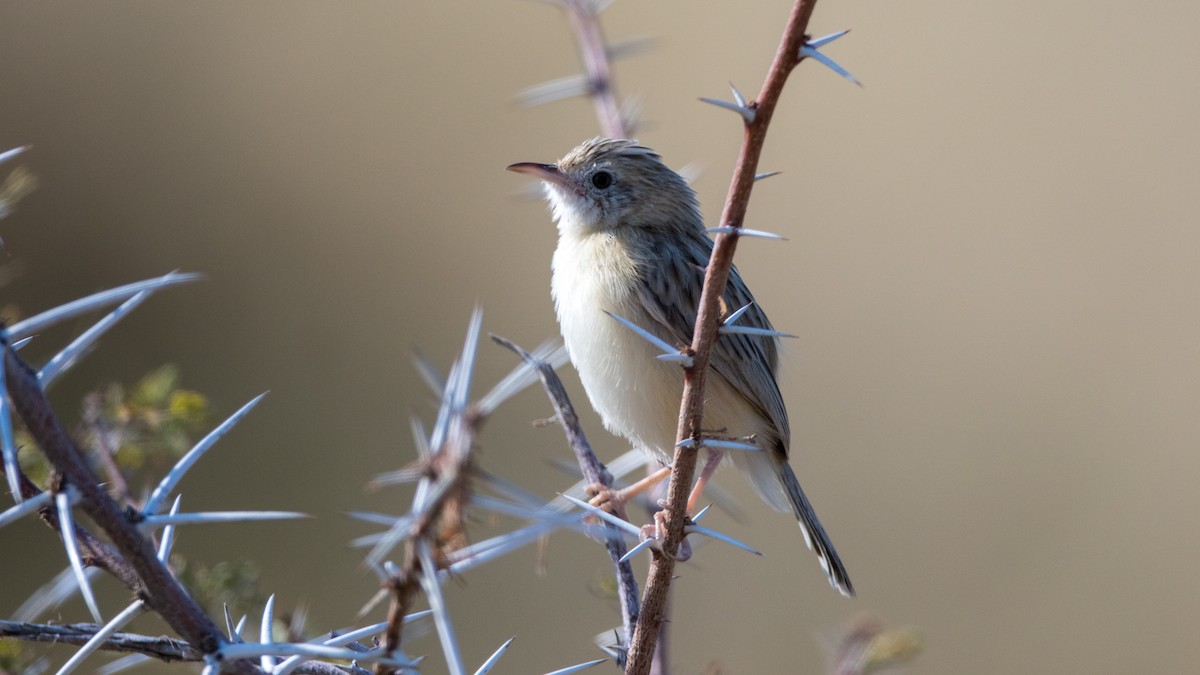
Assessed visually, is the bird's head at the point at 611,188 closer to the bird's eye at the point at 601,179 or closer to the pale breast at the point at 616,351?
the bird's eye at the point at 601,179

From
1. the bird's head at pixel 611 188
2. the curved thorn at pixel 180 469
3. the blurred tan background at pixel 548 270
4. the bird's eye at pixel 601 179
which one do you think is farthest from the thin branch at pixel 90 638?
the blurred tan background at pixel 548 270

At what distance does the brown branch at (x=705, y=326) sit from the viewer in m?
1.67

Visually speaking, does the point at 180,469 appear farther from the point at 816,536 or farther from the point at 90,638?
the point at 816,536

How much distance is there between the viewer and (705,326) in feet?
6.59

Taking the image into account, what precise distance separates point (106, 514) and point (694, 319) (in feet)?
9.13

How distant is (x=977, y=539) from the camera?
884 cm

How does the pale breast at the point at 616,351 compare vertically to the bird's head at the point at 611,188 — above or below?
below

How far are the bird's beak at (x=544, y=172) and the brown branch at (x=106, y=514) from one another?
3.27m

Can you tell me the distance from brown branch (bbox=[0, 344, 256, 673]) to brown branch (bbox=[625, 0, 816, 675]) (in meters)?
0.92

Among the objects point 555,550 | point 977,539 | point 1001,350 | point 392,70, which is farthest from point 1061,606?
point 392,70

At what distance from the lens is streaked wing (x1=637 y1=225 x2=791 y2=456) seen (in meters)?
4.05

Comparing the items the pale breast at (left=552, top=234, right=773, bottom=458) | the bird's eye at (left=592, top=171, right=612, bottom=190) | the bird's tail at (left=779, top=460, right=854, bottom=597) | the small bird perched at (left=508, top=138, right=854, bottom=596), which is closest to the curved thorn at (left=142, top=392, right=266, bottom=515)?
the small bird perched at (left=508, top=138, right=854, bottom=596)

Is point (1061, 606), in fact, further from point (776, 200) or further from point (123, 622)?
point (123, 622)

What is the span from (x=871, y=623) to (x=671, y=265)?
1.74 metres
